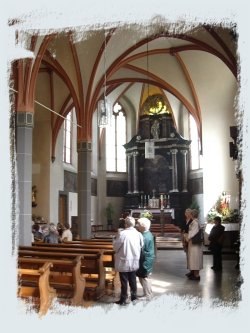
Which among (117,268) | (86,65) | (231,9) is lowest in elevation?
(117,268)

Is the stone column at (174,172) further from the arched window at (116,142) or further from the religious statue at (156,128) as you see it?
the arched window at (116,142)

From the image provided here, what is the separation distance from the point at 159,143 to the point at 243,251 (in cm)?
2149

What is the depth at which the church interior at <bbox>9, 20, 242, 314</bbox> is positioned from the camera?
35.0 ft

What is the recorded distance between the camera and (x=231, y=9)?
14.9 ft

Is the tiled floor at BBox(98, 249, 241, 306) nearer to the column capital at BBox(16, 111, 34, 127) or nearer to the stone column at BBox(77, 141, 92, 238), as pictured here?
the stone column at BBox(77, 141, 92, 238)

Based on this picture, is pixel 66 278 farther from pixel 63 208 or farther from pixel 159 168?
pixel 159 168

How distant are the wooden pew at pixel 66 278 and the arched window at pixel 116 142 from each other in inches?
766

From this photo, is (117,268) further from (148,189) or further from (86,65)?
(148,189)

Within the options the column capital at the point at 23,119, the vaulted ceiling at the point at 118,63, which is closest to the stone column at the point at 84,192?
the vaulted ceiling at the point at 118,63

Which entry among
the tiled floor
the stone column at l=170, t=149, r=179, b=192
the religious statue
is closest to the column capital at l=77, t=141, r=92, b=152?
the tiled floor

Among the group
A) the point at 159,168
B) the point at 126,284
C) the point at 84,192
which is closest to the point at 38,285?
the point at 126,284

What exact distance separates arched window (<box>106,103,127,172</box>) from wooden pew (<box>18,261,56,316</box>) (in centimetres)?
1973

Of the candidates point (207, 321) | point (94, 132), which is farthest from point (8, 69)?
point (94, 132)

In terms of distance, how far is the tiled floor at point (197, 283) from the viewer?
22.7 feet
